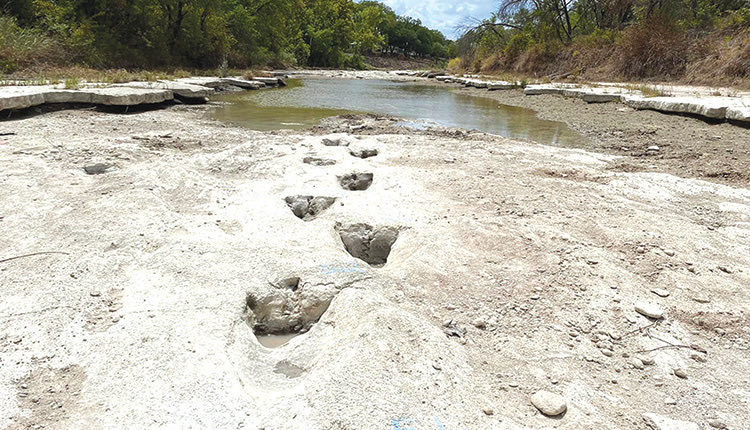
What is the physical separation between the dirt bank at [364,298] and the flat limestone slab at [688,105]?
4311mm

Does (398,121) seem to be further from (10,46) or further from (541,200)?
(10,46)

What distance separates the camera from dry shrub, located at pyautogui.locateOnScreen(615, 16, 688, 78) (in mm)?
13578

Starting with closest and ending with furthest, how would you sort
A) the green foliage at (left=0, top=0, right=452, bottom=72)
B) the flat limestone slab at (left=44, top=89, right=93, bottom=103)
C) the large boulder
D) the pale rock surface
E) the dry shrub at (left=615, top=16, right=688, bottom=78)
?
the pale rock surface, the large boulder, the flat limestone slab at (left=44, top=89, right=93, bottom=103), the dry shrub at (left=615, top=16, right=688, bottom=78), the green foliage at (left=0, top=0, right=452, bottom=72)

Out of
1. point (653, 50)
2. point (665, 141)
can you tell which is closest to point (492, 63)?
point (653, 50)

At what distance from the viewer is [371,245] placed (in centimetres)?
327

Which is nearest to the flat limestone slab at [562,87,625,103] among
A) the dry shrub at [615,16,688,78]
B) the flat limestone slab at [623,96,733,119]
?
the flat limestone slab at [623,96,733,119]

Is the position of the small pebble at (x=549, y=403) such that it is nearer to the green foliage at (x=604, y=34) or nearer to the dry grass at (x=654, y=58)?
the dry grass at (x=654, y=58)

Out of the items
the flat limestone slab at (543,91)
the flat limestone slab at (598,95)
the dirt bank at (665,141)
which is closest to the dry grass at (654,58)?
the flat limestone slab at (598,95)

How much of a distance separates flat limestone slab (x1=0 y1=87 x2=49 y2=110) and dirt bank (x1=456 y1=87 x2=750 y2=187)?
28.4ft

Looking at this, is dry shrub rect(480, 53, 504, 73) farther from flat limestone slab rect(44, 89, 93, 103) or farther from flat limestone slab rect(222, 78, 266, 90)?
flat limestone slab rect(44, 89, 93, 103)

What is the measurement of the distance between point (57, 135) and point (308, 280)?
16.9 ft

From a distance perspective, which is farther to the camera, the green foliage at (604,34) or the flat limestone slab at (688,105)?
the green foliage at (604,34)

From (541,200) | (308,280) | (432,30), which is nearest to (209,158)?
(308,280)

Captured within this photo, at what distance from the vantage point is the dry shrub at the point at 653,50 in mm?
13578
